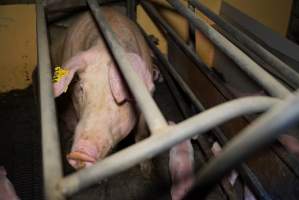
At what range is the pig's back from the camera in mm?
2020

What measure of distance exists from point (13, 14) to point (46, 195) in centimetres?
220

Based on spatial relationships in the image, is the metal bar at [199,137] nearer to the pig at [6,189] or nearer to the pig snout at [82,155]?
the pig snout at [82,155]

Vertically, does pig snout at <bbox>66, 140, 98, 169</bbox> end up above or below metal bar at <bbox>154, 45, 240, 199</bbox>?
above

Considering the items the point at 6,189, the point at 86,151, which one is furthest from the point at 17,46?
the point at 86,151

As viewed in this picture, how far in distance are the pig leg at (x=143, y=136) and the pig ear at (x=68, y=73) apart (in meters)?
0.44

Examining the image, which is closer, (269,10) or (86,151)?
(86,151)

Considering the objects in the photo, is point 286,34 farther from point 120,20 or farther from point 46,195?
point 46,195

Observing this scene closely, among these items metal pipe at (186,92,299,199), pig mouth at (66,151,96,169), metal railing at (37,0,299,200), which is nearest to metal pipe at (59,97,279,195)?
metal railing at (37,0,299,200)

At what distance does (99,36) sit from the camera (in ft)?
6.60

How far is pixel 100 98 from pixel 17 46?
4.84 ft

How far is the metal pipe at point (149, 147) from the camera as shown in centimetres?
70

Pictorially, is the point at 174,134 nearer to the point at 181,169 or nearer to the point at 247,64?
the point at 247,64

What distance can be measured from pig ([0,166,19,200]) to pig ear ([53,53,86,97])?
0.65 m

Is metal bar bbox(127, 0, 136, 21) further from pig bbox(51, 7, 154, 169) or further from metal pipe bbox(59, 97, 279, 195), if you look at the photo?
metal pipe bbox(59, 97, 279, 195)
